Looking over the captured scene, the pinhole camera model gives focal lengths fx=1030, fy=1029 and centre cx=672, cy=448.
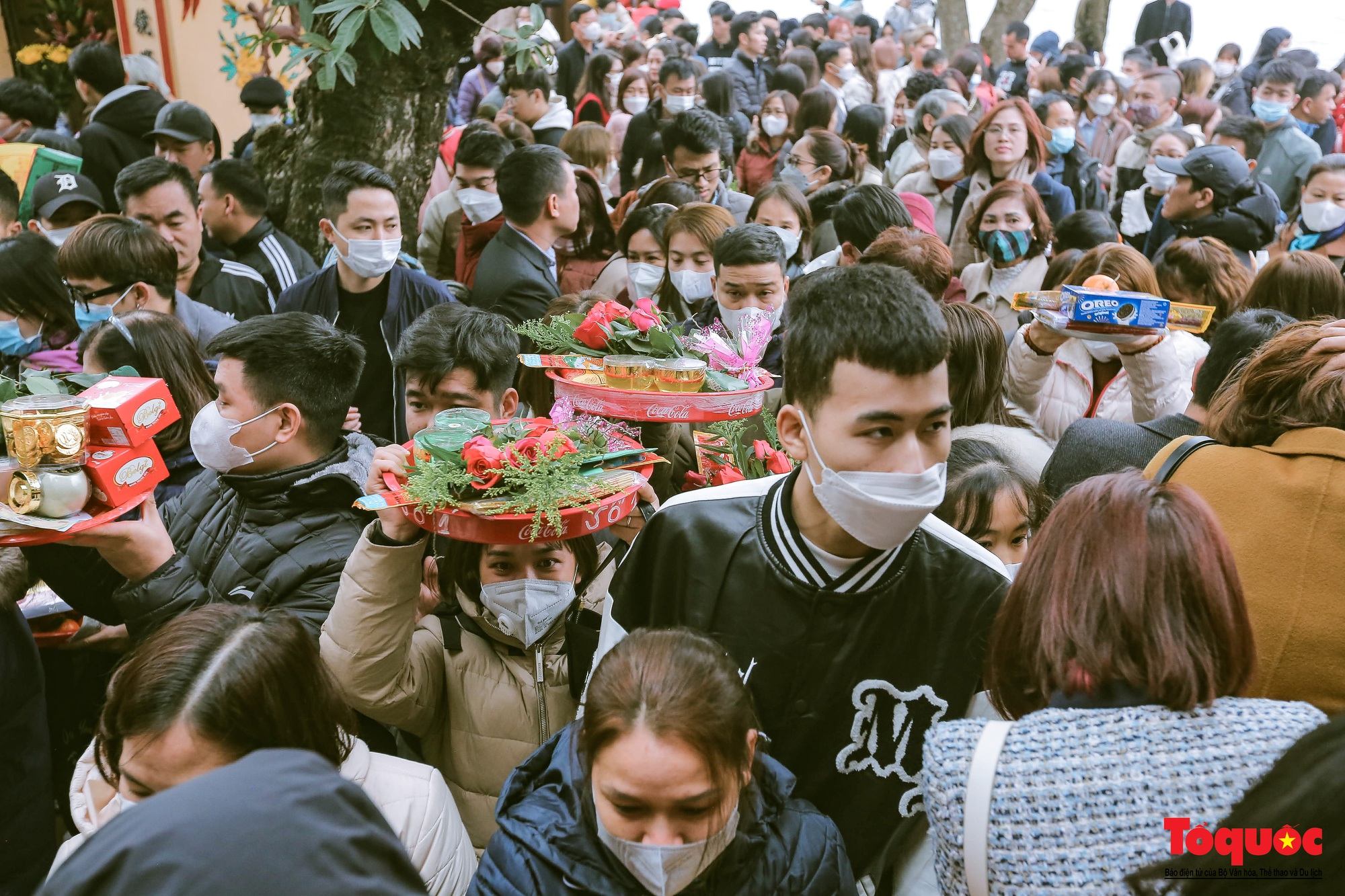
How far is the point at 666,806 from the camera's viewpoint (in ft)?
6.11

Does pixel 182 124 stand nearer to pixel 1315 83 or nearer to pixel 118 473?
pixel 118 473

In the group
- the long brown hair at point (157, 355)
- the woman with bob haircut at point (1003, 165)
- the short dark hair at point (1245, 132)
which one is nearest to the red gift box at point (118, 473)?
the long brown hair at point (157, 355)

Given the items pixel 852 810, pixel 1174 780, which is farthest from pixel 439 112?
pixel 1174 780

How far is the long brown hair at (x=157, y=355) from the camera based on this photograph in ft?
12.1

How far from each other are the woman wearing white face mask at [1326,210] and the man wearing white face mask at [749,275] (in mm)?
3430

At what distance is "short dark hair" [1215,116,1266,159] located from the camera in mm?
8422

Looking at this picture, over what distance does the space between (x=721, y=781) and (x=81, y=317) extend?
3.90 meters

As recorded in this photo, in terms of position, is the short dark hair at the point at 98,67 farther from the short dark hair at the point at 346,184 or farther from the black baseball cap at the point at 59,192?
the short dark hair at the point at 346,184

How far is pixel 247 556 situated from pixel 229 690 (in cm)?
98

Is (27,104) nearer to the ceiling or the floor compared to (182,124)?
nearer to the floor

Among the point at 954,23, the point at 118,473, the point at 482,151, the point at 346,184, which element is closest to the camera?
the point at 118,473

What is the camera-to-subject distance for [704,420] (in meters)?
2.87

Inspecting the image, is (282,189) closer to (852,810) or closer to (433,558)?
(433,558)

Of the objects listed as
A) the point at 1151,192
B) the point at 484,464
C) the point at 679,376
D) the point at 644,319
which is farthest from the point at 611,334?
the point at 1151,192
